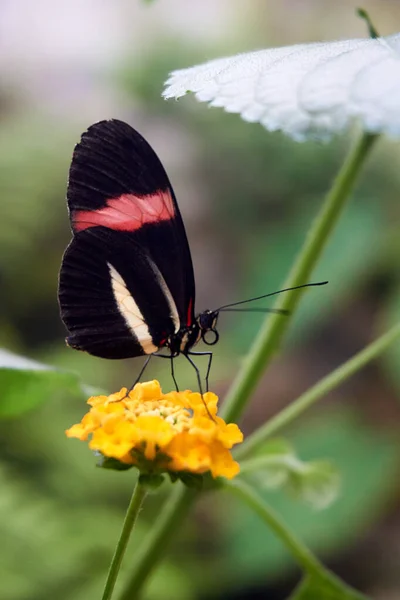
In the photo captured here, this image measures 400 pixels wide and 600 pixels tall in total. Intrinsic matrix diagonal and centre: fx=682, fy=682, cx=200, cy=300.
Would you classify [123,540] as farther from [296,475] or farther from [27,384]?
[296,475]

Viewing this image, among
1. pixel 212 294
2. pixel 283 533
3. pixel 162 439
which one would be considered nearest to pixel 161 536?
pixel 283 533

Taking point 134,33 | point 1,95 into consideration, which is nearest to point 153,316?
point 1,95

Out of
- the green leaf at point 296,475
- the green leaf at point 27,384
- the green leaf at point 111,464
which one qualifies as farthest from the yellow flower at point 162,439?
the green leaf at point 296,475

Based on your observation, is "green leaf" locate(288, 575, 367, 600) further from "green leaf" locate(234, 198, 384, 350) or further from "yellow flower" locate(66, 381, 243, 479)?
"green leaf" locate(234, 198, 384, 350)

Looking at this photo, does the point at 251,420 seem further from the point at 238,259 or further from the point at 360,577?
the point at 238,259

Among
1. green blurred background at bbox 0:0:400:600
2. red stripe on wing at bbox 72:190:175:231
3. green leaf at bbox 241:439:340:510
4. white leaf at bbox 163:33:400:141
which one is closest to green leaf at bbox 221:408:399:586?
green blurred background at bbox 0:0:400:600
